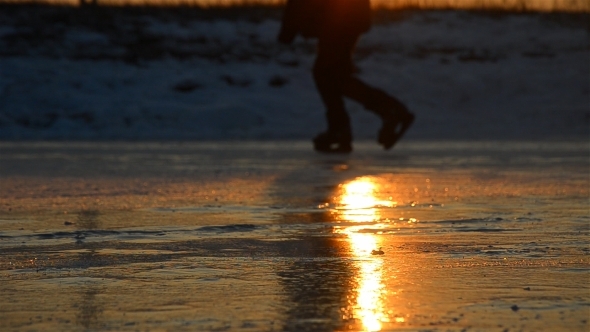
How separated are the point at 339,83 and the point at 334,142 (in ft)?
1.75

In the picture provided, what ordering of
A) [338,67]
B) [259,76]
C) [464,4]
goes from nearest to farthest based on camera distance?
[338,67] → [259,76] → [464,4]

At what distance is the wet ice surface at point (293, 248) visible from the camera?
9.73ft

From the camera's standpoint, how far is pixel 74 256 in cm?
401

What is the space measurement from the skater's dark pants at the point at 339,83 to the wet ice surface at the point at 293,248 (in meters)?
2.22

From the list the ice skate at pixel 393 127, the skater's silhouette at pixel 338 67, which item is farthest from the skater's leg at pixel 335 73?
the ice skate at pixel 393 127

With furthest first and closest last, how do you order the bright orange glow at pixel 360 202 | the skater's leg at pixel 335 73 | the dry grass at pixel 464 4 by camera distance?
the dry grass at pixel 464 4 < the skater's leg at pixel 335 73 < the bright orange glow at pixel 360 202

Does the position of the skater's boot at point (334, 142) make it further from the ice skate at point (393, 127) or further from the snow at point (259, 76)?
the snow at point (259, 76)

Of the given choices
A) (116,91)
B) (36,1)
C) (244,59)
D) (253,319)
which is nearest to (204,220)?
(253,319)

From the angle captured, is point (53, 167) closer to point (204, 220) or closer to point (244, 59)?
point (204, 220)

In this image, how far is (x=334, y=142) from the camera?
1058 cm

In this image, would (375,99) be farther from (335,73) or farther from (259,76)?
(259,76)

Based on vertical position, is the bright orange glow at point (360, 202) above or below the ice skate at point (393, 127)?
above

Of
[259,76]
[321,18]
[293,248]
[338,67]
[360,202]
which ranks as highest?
[293,248]

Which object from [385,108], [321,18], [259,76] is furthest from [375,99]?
[259,76]
